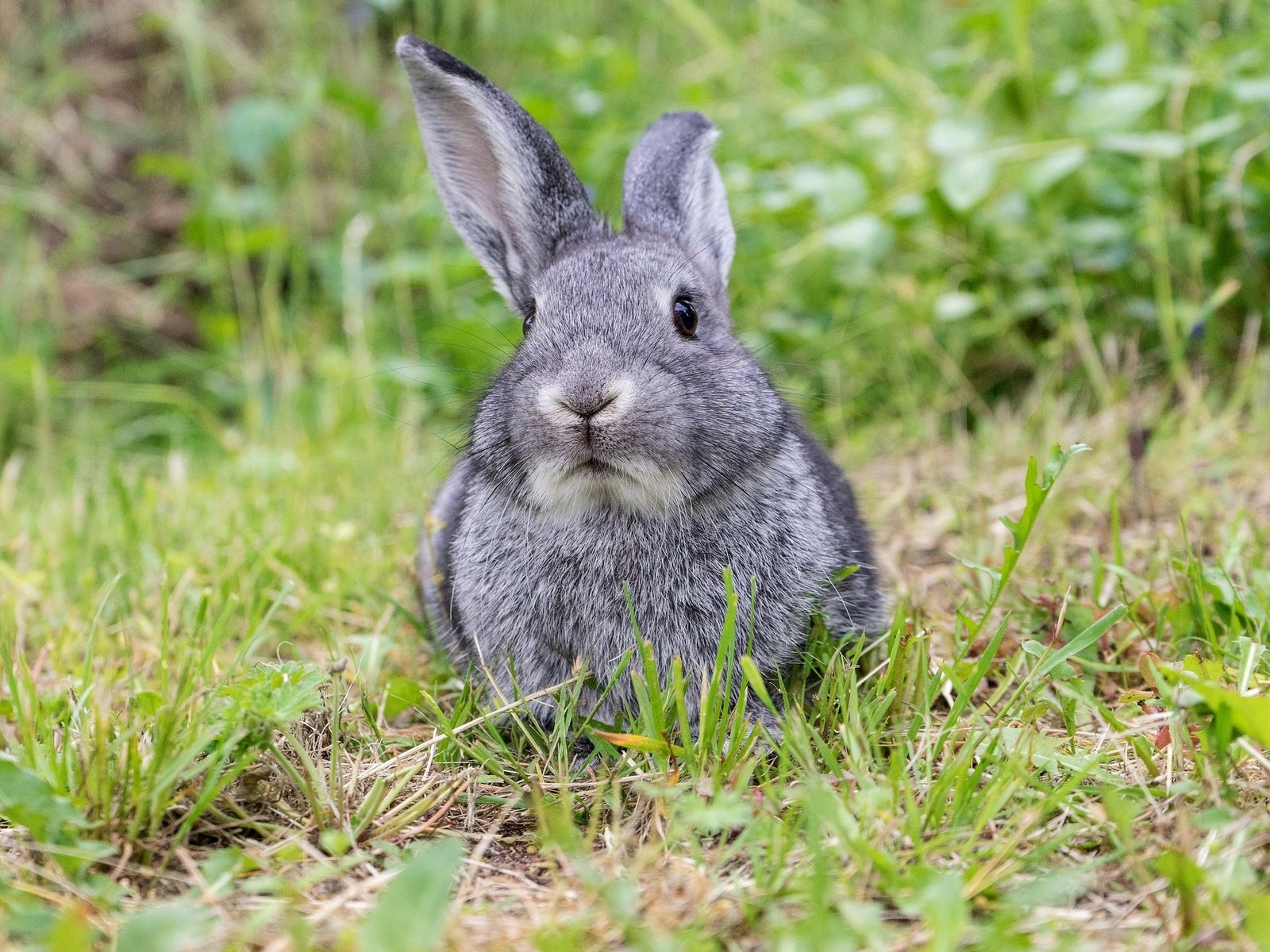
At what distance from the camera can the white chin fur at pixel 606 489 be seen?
3.20m

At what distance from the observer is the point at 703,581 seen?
3400mm

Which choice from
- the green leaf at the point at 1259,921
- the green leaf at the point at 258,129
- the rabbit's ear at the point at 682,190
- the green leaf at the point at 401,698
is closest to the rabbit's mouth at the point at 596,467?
the green leaf at the point at 401,698

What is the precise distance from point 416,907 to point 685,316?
6.59 ft

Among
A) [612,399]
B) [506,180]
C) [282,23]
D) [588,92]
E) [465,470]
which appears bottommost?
[465,470]

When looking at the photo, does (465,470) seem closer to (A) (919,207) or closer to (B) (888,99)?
(A) (919,207)

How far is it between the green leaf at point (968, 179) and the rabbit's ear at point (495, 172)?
2413 millimetres

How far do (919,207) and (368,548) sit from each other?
130 inches

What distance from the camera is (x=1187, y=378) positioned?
575 centimetres

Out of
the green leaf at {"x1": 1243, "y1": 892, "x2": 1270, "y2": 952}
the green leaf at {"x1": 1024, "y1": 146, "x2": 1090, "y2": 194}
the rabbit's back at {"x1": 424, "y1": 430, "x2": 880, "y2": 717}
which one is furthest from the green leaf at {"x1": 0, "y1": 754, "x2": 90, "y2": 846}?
the green leaf at {"x1": 1024, "y1": 146, "x2": 1090, "y2": 194}

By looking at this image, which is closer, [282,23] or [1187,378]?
[1187,378]

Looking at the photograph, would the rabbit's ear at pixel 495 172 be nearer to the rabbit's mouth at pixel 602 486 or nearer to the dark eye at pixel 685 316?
the dark eye at pixel 685 316

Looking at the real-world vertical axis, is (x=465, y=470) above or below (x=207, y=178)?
below

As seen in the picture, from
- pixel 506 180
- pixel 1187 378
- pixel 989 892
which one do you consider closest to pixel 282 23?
pixel 506 180

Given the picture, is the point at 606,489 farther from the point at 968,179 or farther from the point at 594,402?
the point at 968,179
